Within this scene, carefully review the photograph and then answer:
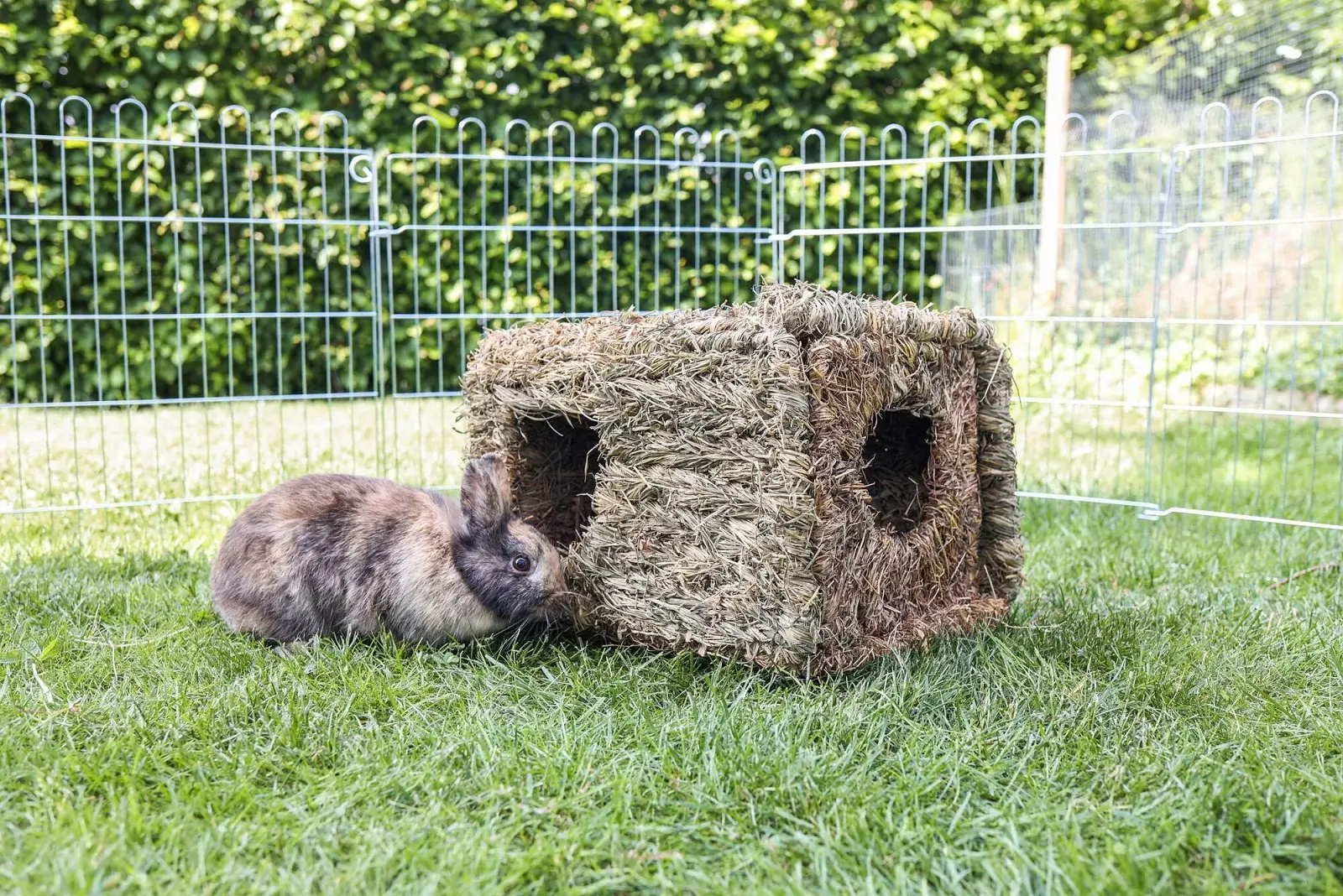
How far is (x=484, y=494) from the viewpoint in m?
3.44

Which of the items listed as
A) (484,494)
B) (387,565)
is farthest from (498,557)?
(387,565)

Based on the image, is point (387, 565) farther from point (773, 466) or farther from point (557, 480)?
point (773, 466)

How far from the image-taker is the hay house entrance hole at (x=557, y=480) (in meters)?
4.13

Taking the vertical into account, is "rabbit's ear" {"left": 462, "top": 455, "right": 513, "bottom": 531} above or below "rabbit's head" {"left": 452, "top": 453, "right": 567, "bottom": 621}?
above

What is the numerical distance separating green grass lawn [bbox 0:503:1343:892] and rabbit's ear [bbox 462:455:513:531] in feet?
1.42

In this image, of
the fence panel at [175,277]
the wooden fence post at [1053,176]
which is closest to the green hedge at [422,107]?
the fence panel at [175,277]

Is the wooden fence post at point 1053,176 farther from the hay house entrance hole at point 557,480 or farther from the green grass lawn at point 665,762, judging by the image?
the hay house entrance hole at point 557,480

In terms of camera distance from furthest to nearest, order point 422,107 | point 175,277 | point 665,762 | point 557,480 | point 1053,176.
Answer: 1. point 422,107
2. point 1053,176
3. point 175,277
4. point 557,480
5. point 665,762

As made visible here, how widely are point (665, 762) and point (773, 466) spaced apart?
34.9 inches

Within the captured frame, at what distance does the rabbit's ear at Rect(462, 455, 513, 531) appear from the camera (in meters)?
3.43

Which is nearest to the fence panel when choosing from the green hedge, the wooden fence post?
the green hedge

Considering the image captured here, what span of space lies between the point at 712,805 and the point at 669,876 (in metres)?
0.27

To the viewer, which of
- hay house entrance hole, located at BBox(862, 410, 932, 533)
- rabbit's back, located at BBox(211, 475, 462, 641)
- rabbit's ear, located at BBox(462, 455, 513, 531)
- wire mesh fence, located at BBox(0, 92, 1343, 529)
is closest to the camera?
rabbit's ear, located at BBox(462, 455, 513, 531)

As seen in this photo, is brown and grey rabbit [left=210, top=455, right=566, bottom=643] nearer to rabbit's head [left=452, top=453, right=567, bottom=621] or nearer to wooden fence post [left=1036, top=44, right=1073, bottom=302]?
rabbit's head [left=452, top=453, right=567, bottom=621]
